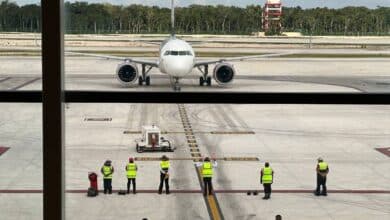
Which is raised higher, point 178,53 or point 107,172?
point 178,53

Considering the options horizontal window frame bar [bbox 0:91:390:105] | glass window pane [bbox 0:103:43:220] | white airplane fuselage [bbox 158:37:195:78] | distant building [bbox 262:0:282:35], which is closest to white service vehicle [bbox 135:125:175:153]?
glass window pane [bbox 0:103:43:220]

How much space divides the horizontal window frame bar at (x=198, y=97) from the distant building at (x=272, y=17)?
0.65m

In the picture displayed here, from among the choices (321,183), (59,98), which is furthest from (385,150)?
(59,98)

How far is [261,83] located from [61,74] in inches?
459

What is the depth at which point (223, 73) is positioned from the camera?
9758 millimetres

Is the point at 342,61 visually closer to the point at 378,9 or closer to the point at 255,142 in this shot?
the point at 255,142

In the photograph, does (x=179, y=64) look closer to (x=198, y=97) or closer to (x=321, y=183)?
(x=321, y=183)

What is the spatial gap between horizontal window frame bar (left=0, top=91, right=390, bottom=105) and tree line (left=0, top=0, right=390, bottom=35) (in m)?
0.54

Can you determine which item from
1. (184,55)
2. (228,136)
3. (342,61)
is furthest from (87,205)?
(342,61)

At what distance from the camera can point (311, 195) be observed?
5297 millimetres

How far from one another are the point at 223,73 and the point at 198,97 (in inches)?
347

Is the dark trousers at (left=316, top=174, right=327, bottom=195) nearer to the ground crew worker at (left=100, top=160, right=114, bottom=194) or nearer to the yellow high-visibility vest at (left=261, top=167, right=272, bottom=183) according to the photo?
the yellow high-visibility vest at (left=261, top=167, right=272, bottom=183)

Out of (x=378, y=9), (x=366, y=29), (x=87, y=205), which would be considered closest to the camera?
(x=378, y=9)

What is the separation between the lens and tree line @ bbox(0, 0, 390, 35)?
1552mm
